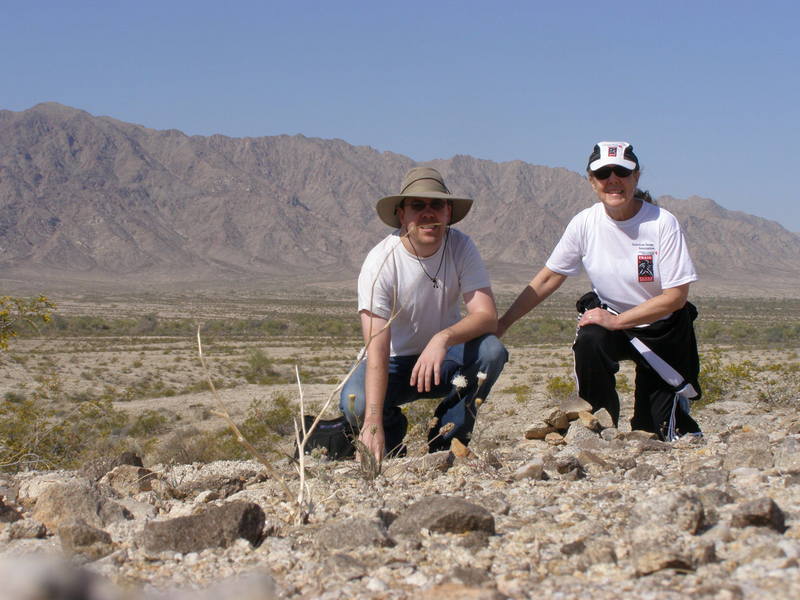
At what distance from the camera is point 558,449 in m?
4.76

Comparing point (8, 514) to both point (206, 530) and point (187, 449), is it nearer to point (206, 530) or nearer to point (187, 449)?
point (206, 530)

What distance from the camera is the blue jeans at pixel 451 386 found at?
4.59m

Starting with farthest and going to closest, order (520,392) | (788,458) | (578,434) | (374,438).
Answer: (520,392) → (578,434) → (374,438) → (788,458)

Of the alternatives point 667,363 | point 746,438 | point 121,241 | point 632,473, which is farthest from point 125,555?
point 121,241

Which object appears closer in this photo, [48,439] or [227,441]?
[48,439]

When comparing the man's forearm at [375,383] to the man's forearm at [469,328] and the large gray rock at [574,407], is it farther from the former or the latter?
the large gray rock at [574,407]

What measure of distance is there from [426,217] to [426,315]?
1.80ft

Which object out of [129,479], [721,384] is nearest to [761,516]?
[129,479]

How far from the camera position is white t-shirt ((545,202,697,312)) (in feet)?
15.6

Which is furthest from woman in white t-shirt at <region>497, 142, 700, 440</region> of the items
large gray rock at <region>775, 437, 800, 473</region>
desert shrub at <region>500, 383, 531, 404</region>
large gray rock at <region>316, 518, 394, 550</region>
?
desert shrub at <region>500, 383, 531, 404</region>

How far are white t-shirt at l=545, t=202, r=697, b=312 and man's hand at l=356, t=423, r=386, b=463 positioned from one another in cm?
174

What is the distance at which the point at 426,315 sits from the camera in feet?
15.1

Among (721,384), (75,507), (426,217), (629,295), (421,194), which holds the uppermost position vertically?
(421,194)

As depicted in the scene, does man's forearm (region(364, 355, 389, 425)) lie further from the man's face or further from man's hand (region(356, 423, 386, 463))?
the man's face
